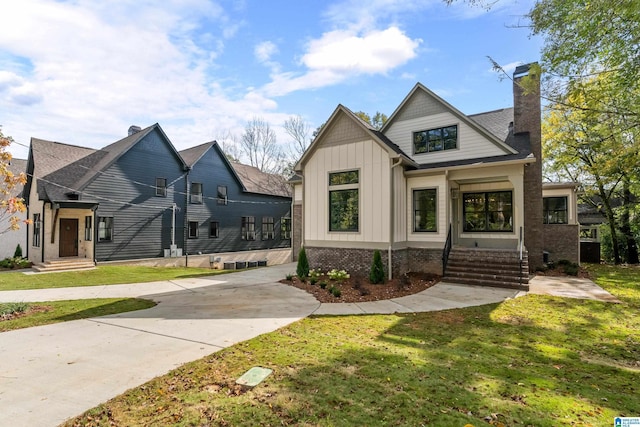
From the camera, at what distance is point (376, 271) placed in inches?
408

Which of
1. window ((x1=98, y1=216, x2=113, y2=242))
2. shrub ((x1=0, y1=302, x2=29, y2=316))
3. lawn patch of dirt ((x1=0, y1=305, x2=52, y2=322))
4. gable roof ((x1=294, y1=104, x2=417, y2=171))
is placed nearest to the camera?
lawn patch of dirt ((x1=0, y1=305, x2=52, y2=322))

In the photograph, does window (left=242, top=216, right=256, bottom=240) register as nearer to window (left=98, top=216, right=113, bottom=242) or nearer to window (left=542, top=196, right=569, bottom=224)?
window (left=98, top=216, right=113, bottom=242)

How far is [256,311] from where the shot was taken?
713 cm

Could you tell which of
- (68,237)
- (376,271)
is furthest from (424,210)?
(68,237)

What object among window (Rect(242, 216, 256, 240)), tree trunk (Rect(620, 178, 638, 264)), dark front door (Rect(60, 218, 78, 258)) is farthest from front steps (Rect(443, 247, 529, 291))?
dark front door (Rect(60, 218, 78, 258))

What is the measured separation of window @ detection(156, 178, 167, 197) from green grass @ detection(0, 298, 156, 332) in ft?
39.0

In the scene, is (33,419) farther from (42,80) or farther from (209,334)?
(42,80)

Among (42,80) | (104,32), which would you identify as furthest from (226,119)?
(104,32)

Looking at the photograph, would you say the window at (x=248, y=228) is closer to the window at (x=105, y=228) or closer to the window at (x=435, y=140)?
the window at (x=105, y=228)

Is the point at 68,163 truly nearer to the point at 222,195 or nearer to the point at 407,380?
the point at 222,195

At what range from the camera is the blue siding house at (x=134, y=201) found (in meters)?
16.2

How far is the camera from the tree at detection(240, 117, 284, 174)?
38000 mm

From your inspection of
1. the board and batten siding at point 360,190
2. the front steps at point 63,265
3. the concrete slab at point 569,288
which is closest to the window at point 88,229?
the front steps at point 63,265

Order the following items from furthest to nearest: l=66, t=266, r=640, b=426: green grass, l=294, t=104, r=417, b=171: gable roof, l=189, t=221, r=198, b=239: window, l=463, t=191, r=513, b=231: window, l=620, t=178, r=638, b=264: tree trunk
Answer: l=189, t=221, r=198, b=239: window, l=620, t=178, r=638, b=264: tree trunk, l=463, t=191, r=513, b=231: window, l=294, t=104, r=417, b=171: gable roof, l=66, t=266, r=640, b=426: green grass
